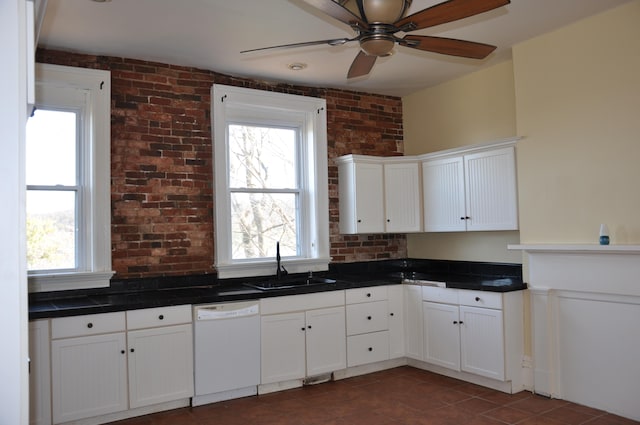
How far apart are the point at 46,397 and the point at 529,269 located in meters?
3.70

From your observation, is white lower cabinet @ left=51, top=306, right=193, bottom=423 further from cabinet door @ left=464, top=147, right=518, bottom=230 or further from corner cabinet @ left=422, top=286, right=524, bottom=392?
cabinet door @ left=464, top=147, right=518, bottom=230

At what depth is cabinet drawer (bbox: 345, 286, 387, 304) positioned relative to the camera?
15.0 ft

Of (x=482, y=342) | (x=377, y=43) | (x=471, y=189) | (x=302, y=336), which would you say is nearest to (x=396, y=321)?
(x=482, y=342)

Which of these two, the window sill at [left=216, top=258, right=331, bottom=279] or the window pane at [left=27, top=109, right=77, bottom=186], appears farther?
the window sill at [left=216, top=258, right=331, bottom=279]

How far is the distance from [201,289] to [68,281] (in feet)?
3.38

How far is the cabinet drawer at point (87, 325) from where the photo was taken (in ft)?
11.0

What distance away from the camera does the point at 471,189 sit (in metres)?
4.57

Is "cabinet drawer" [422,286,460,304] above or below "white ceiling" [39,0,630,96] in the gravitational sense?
below

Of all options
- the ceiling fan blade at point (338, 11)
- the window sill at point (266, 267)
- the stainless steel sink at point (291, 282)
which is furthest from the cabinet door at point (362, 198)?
the ceiling fan blade at point (338, 11)

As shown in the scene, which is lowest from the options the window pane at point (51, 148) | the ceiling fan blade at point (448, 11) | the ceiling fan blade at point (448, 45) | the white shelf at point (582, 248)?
the white shelf at point (582, 248)

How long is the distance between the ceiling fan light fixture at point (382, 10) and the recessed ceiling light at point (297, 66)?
231cm

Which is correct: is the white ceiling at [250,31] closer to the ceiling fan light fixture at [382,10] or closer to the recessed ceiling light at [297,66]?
the recessed ceiling light at [297,66]

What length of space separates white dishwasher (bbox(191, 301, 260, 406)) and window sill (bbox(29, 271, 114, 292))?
81 centimetres

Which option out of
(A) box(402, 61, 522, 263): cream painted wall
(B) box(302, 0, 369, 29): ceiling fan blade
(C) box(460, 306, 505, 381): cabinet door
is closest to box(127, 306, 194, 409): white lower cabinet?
(C) box(460, 306, 505, 381): cabinet door
